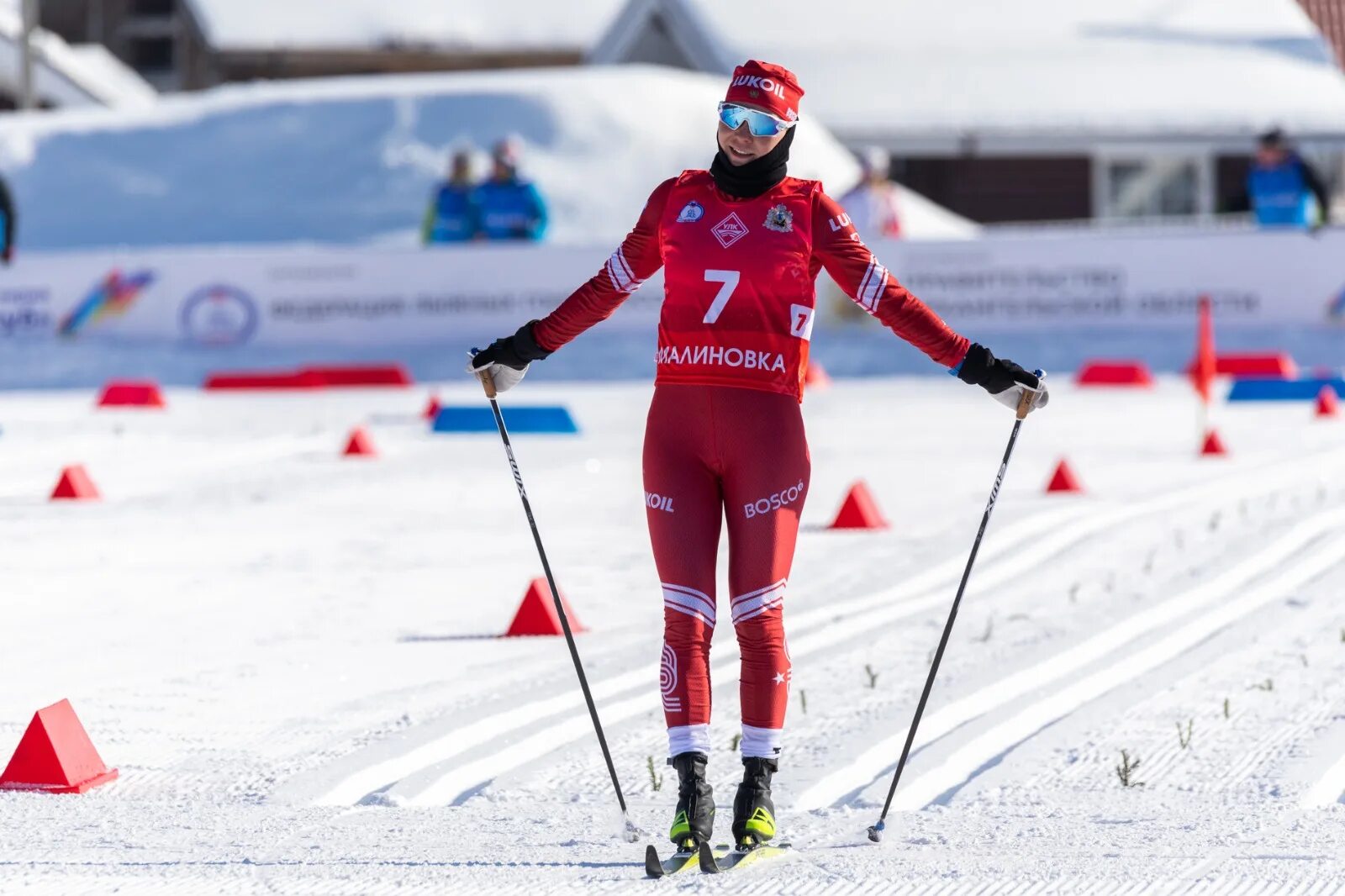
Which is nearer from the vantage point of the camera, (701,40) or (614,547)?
(614,547)

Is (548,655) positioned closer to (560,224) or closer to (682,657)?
(682,657)

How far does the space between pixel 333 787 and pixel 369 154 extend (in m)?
24.4

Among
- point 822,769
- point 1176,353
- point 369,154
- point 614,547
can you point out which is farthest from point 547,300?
point 822,769

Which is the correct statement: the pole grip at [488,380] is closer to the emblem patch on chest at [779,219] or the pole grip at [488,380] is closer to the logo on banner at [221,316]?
the emblem patch on chest at [779,219]

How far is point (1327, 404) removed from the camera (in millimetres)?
16031

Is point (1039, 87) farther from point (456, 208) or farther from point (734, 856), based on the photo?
point (734, 856)

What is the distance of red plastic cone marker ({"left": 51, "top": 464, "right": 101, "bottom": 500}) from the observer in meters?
11.7

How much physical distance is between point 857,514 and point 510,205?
11.7 metres

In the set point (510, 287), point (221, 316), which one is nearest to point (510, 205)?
point (510, 287)

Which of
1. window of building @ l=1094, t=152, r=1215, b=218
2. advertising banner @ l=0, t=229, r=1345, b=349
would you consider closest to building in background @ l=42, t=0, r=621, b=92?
window of building @ l=1094, t=152, r=1215, b=218

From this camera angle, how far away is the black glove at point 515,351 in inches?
200

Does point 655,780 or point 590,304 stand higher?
point 590,304

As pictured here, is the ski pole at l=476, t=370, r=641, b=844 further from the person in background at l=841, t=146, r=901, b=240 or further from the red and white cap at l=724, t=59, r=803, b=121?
the person in background at l=841, t=146, r=901, b=240

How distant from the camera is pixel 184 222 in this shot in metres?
28.6
